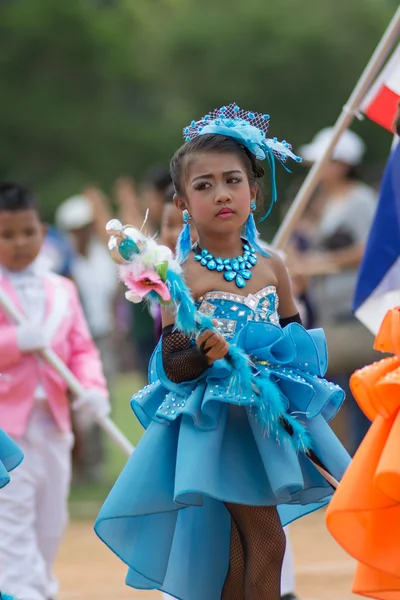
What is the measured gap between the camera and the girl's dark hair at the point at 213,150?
473 cm

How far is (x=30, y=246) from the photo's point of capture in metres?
→ 6.42

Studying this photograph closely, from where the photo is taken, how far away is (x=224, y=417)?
4.58 metres

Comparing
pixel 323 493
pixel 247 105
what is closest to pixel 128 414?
→ pixel 323 493

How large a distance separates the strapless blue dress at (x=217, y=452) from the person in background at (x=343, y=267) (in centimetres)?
456

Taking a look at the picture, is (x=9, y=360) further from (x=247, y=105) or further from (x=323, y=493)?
(x=247, y=105)

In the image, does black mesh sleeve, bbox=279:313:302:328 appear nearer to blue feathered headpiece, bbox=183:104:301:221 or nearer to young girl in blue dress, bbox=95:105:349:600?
young girl in blue dress, bbox=95:105:349:600

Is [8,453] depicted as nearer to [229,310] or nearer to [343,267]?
[229,310]

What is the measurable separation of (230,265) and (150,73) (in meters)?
36.5

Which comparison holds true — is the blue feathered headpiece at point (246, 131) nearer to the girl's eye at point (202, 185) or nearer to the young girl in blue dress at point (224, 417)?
the young girl in blue dress at point (224, 417)

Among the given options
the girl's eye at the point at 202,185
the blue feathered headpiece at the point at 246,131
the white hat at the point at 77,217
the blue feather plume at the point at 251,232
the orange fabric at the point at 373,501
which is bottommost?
the white hat at the point at 77,217

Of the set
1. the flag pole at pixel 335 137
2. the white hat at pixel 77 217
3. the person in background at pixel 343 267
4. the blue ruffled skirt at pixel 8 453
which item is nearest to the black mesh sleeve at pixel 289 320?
the blue ruffled skirt at pixel 8 453

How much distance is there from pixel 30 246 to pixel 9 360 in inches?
21.5

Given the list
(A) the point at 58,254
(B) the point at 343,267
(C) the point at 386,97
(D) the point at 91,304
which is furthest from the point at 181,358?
(D) the point at 91,304

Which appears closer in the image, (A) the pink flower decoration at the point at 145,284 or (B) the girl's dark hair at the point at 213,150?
(A) the pink flower decoration at the point at 145,284
